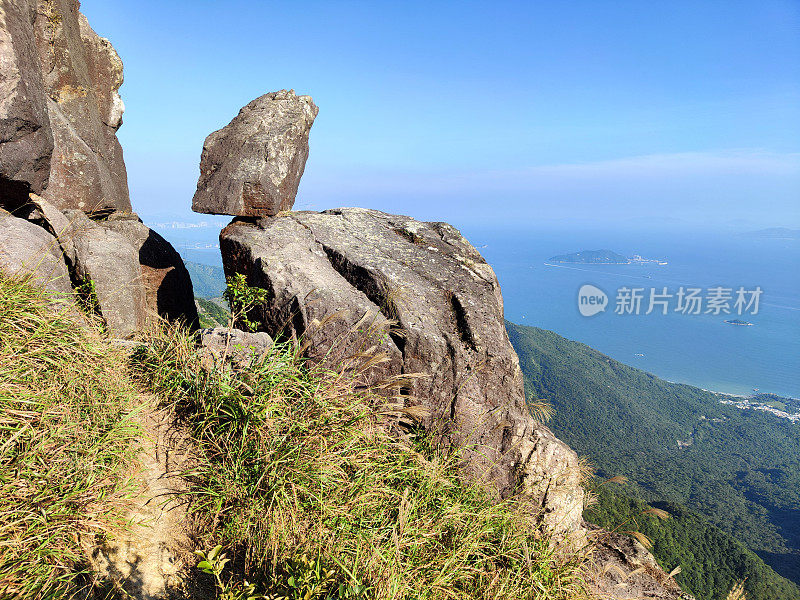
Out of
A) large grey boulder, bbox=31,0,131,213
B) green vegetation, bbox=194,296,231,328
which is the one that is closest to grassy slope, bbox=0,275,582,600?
green vegetation, bbox=194,296,231,328

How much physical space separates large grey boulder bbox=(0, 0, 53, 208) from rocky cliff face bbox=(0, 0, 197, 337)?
0.01m

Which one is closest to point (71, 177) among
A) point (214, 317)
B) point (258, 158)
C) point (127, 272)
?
point (127, 272)

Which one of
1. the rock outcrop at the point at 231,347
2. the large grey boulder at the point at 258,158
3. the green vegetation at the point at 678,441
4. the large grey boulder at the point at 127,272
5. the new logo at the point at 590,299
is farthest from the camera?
the green vegetation at the point at 678,441

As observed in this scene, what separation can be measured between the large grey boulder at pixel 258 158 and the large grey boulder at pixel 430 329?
84cm

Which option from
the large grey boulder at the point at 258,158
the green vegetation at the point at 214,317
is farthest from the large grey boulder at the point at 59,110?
the green vegetation at the point at 214,317

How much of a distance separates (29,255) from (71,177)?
4853mm

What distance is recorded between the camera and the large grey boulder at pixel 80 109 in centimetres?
948

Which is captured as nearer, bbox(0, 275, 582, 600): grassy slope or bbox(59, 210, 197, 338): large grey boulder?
bbox(0, 275, 582, 600): grassy slope

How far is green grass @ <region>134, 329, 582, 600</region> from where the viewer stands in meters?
3.45

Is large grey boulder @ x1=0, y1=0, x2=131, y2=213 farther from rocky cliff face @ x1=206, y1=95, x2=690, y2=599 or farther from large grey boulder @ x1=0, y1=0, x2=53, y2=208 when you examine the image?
rocky cliff face @ x1=206, y1=95, x2=690, y2=599

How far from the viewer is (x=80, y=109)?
10.9 m

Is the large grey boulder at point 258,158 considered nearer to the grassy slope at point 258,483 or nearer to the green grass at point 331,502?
the grassy slope at point 258,483

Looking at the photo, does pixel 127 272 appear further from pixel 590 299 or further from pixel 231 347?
pixel 590 299

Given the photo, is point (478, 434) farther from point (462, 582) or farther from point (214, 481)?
point (214, 481)
